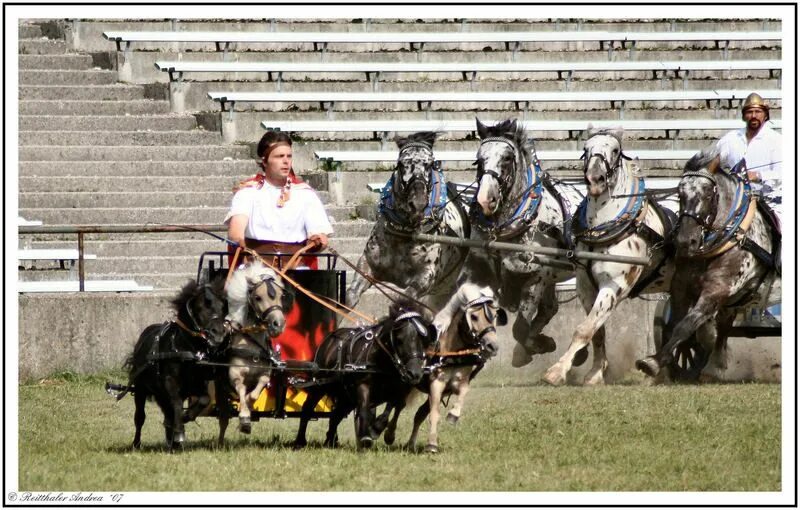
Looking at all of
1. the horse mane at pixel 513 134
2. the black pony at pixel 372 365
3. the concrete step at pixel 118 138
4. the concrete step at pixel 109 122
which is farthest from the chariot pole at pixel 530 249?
the concrete step at pixel 109 122

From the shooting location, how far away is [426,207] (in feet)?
41.0

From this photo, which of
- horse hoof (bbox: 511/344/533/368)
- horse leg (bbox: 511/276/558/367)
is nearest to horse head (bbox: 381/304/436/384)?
horse leg (bbox: 511/276/558/367)

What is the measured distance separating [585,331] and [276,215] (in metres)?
3.76

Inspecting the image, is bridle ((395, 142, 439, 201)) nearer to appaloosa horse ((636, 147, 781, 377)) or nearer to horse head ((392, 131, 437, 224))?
horse head ((392, 131, 437, 224))

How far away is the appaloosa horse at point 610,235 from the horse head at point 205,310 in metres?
4.01

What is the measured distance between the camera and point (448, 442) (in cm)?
940

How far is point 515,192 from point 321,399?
3731mm

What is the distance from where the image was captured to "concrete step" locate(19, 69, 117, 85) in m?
18.8

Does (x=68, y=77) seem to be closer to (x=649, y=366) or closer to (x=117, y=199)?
(x=117, y=199)

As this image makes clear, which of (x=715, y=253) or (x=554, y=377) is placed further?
(x=715, y=253)

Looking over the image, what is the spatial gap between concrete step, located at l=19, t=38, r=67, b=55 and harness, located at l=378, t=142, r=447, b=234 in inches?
334

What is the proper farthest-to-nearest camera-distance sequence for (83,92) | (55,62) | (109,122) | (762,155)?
(55,62)
(83,92)
(109,122)
(762,155)
